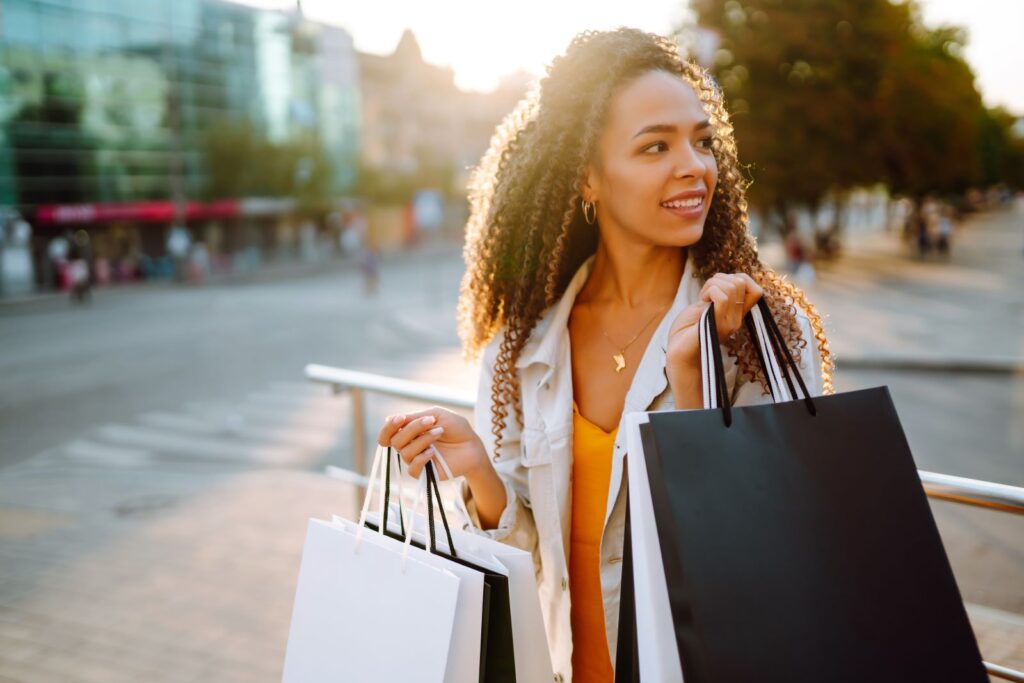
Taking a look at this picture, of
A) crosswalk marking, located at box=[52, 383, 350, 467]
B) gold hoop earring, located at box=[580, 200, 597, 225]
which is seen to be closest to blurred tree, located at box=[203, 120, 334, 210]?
crosswalk marking, located at box=[52, 383, 350, 467]

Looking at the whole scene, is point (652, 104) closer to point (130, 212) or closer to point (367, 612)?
point (367, 612)

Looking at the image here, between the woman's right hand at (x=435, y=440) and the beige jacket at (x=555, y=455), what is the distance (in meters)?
0.13

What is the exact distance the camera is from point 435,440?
Answer: 180cm

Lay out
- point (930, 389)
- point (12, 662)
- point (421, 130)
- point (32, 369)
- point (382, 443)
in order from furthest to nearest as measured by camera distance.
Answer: point (421, 130)
point (32, 369)
point (930, 389)
point (12, 662)
point (382, 443)

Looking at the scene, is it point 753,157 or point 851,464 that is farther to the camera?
point 753,157

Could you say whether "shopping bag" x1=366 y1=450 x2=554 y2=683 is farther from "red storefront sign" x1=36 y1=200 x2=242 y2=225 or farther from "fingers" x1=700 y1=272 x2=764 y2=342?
"red storefront sign" x1=36 y1=200 x2=242 y2=225

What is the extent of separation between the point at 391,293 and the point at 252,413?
57.1ft

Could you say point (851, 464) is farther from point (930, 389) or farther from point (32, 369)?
point (32, 369)

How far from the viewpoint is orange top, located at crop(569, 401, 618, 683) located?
1.92 m

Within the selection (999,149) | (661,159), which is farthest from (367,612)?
(999,149)

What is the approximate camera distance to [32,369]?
47.4 ft

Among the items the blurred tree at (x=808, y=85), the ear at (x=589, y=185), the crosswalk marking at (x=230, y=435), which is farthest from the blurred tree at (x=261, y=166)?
the ear at (x=589, y=185)

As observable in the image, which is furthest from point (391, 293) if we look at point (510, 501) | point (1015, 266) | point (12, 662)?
point (510, 501)

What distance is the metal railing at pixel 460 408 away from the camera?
A: 1.92m
